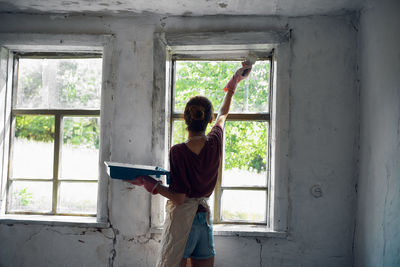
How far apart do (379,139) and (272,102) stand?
2.96 feet

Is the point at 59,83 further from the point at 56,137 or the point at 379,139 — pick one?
the point at 379,139

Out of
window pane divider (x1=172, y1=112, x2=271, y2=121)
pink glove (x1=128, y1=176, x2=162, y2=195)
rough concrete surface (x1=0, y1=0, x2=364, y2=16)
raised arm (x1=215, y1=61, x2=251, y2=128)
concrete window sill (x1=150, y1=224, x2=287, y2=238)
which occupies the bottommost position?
concrete window sill (x1=150, y1=224, x2=287, y2=238)

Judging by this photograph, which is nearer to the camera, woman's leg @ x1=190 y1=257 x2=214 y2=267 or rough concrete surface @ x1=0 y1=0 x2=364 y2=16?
woman's leg @ x1=190 y1=257 x2=214 y2=267

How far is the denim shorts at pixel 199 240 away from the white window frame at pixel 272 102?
1.84 feet

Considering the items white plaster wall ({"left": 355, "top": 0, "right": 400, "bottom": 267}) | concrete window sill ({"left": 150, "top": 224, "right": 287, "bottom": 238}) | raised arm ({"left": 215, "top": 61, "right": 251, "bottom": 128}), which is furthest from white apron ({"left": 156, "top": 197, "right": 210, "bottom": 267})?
white plaster wall ({"left": 355, "top": 0, "right": 400, "bottom": 267})

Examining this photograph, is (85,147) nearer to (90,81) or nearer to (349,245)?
(90,81)

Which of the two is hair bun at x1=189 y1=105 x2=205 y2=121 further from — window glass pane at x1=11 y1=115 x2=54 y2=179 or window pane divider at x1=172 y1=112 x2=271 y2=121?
window glass pane at x1=11 y1=115 x2=54 y2=179

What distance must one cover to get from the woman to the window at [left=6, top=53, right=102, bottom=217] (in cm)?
111

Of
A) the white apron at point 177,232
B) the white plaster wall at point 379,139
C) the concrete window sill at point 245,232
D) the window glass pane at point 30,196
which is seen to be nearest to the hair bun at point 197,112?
the white apron at point 177,232

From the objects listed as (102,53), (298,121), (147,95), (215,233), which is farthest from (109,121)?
(298,121)

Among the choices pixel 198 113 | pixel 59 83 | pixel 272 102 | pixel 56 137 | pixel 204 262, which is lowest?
pixel 204 262

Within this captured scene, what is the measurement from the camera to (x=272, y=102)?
104 inches

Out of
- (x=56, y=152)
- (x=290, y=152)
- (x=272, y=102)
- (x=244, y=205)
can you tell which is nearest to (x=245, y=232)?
(x=244, y=205)

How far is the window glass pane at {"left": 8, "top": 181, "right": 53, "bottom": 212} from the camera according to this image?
2826 mm
